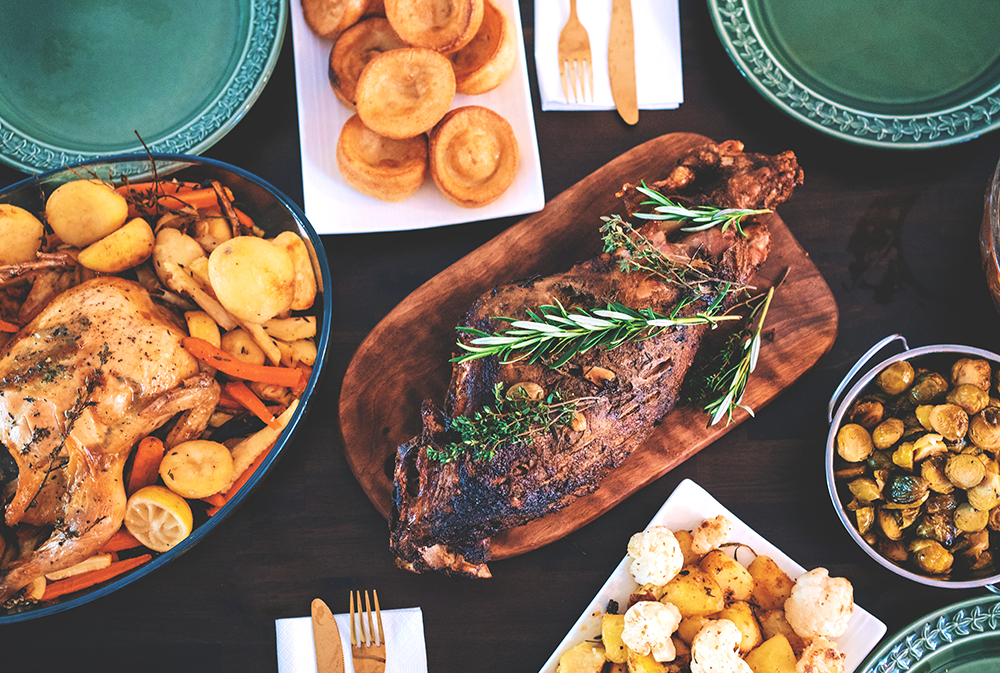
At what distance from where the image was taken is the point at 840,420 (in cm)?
162

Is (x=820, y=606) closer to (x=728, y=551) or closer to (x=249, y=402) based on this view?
(x=728, y=551)

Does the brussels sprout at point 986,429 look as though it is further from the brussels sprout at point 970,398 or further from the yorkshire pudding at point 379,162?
the yorkshire pudding at point 379,162

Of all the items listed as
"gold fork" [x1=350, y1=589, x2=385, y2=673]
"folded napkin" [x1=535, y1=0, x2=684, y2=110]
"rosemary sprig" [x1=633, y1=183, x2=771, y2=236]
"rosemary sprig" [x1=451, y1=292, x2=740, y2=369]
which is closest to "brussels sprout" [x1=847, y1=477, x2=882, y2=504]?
"rosemary sprig" [x1=451, y1=292, x2=740, y2=369]

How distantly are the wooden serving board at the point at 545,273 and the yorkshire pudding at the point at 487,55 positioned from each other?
0.37 m

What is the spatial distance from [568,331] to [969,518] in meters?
1.10

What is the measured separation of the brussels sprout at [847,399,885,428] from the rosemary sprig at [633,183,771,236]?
551 mm

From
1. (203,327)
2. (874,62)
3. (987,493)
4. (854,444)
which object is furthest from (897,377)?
(203,327)

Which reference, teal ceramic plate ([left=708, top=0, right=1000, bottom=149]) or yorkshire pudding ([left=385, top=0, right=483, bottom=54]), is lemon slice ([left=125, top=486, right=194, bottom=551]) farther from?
teal ceramic plate ([left=708, top=0, right=1000, bottom=149])

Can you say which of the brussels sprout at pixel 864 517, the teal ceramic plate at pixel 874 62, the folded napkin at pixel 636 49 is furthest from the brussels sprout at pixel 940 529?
the folded napkin at pixel 636 49

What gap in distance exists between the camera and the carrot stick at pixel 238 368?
1.47m

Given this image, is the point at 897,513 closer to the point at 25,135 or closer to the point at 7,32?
the point at 25,135

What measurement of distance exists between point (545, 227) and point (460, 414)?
62 centimetres

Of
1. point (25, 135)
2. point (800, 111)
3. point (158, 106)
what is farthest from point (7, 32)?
point (800, 111)

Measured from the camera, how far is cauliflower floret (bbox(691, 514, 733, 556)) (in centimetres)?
160
